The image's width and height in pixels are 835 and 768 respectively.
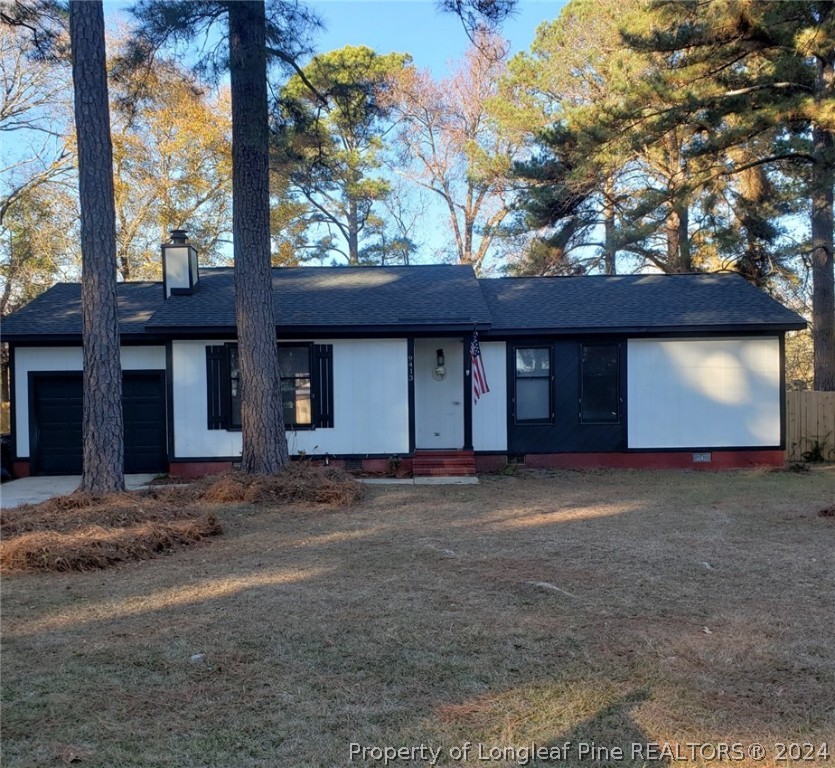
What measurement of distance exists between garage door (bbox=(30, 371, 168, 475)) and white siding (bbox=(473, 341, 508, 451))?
5667 millimetres

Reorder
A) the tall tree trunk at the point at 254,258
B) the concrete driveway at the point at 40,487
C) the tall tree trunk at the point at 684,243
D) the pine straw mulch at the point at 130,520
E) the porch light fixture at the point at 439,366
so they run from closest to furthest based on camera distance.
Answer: the pine straw mulch at the point at 130,520
the concrete driveway at the point at 40,487
the tall tree trunk at the point at 254,258
the porch light fixture at the point at 439,366
the tall tree trunk at the point at 684,243

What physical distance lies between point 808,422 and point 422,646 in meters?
12.5

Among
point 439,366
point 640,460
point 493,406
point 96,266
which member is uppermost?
point 96,266

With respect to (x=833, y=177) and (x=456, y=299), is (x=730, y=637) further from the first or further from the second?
(x=833, y=177)

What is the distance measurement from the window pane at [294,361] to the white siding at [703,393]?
575cm

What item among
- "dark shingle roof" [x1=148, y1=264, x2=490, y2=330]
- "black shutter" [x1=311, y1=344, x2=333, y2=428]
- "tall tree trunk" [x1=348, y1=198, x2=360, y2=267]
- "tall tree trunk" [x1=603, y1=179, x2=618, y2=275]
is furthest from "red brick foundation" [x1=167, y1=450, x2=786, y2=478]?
"tall tree trunk" [x1=348, y1=198, x2=360, y2=267]

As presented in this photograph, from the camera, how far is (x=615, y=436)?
1238 centimetres

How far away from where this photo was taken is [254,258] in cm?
991

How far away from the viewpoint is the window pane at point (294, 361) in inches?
467

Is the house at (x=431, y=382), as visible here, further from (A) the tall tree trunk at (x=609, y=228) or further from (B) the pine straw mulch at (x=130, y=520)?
(A) the tall tree trunk at (x=609, y=228)

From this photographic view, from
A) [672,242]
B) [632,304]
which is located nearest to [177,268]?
[632,304]

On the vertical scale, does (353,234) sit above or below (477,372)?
above

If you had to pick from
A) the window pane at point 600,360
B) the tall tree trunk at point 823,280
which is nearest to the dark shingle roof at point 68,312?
the window pane at point 600,360

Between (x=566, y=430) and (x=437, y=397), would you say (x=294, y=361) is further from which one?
(x=566, y=430)
